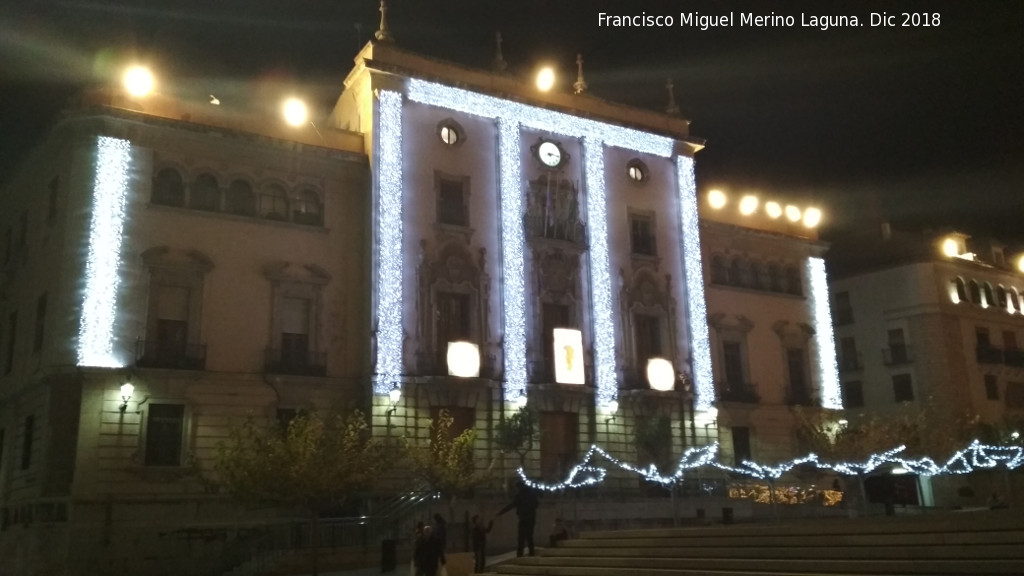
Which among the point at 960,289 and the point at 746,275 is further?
the point at 960,289

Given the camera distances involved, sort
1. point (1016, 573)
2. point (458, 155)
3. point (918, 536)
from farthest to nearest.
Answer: point (458, 155) → point (918, 536) → point (1016, 573)

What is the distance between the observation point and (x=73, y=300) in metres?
27.4

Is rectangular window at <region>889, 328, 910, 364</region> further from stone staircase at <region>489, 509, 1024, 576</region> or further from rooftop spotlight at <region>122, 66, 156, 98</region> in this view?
rooftop spotlight at <region>122, 66, 156, 98</region>

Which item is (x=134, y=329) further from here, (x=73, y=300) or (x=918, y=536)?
(x=918, y=536)

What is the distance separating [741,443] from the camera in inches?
1538

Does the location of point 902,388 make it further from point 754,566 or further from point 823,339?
point 754,566

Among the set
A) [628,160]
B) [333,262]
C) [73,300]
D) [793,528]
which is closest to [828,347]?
[628,160]

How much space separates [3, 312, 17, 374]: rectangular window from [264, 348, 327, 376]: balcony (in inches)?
367

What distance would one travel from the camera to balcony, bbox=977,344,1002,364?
48.8 meters

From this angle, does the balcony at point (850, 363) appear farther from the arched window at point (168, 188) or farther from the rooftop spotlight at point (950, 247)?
the arched window at point (168, 188)

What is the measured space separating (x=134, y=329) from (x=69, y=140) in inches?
265

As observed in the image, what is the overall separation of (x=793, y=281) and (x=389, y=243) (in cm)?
2084

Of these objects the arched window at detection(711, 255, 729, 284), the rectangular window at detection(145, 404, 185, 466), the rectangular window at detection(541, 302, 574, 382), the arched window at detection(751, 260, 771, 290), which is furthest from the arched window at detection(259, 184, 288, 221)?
the arched window at detection(751, 260, 771, 290)

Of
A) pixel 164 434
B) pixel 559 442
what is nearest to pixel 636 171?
pixel 559 442
